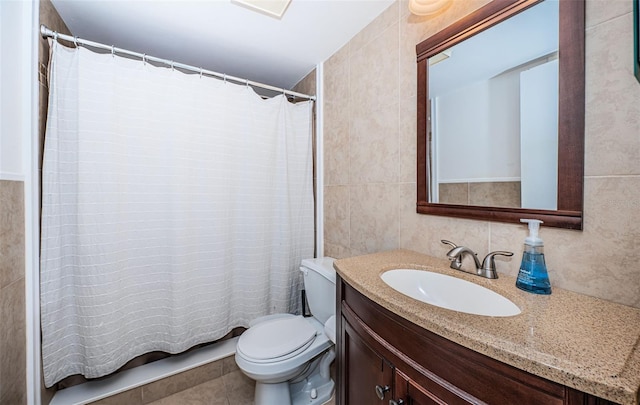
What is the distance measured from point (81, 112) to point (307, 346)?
168 centimetres

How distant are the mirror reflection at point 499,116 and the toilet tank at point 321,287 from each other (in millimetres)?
711

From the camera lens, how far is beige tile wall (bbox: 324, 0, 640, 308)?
652 millimetres

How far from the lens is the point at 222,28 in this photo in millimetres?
1507

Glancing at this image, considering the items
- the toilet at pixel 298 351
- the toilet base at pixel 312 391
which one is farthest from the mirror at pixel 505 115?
the toilet base at pixel 312 391

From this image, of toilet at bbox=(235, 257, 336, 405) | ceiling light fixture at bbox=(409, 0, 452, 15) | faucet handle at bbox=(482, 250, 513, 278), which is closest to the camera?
faucet handle at bbox=(482, 250, 513, 278)

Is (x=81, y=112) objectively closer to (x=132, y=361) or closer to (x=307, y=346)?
(x=132, y=361)

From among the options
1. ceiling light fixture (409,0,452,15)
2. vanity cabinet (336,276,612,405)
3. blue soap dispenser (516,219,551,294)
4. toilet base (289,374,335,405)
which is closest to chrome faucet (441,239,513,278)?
blue soap dispenser (516,219,551,294)

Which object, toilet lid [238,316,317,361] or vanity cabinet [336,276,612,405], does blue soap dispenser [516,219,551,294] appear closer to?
vanity cabinet [336,276,612,405]

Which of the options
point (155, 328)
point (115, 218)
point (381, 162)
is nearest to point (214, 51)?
point (115, 218)

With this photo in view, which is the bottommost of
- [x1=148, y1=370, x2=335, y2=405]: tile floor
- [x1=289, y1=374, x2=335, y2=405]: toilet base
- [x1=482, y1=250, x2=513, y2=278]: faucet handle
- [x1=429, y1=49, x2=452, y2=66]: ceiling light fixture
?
[x1=148, y1=370, x2=335, y2=405]: tile floor

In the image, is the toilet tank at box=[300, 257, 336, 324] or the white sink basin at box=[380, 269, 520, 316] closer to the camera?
the white sink basin at box=[380, 269, 520, 316]

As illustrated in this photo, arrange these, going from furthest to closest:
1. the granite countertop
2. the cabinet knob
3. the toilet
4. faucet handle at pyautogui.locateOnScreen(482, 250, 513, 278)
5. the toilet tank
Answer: the toilet tank
the toilet
faucet handle at pyautogui.locateOnScreen(482, 250, 513, 278)
the cabinet knob
the granite countertop

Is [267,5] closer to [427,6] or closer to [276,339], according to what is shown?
[427,6]

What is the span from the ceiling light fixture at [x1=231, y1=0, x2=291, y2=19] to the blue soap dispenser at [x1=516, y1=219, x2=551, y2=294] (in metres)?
1.47
